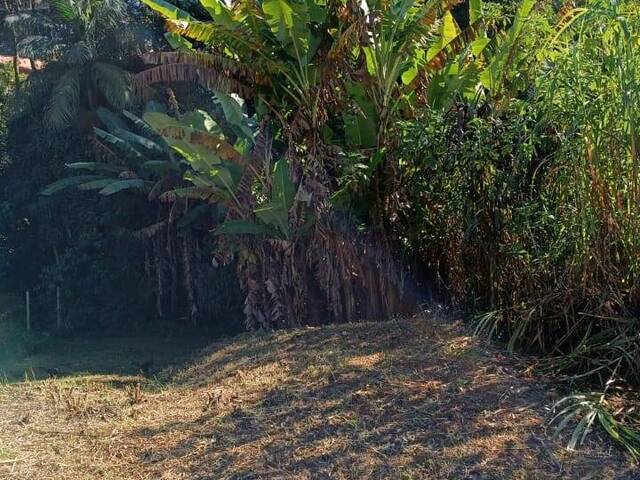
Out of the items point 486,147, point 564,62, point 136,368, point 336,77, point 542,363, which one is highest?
point 336,77

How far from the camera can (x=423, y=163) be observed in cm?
803

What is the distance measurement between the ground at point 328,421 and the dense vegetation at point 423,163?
388 mm

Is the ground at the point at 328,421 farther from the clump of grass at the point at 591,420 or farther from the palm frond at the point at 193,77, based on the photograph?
the palm frond at the point at 193,77

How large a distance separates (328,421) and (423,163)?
3531 mm

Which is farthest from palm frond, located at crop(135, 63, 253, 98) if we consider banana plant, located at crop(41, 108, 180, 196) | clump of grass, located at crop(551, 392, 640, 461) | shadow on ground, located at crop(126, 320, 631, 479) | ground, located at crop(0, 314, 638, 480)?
banana plant, located at crop(41, 108, 180, 196)

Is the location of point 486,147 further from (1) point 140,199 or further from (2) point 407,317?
(1) point 140,199

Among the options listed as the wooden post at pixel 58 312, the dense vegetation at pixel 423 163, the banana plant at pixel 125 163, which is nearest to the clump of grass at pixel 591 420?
the dense vegetation at pixel 423 163

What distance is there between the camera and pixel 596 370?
5.57 m

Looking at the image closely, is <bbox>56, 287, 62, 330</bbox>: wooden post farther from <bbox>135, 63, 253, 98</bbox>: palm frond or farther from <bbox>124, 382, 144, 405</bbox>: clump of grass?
<bbox>124, 382, 144, 405</bbox>: clump of grass

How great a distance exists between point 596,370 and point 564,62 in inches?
94.4

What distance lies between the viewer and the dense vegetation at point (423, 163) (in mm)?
5660

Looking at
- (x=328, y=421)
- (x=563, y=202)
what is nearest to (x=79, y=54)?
(x=563, y=202)

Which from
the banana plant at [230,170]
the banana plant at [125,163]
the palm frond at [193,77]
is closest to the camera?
the palm frond at [193,77]

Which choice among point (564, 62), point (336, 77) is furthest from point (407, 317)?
point (564, 62)
